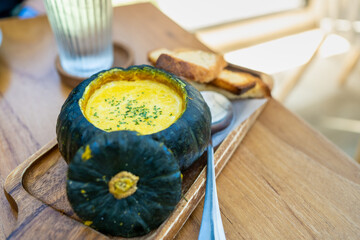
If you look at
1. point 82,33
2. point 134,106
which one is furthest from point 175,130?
point 82,33

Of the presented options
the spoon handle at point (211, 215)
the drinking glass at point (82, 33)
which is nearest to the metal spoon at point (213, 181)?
the spoon handle at point (211, 215)

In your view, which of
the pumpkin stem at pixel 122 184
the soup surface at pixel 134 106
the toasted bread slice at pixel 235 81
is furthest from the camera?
the toasted bread slice at pixel 235 81

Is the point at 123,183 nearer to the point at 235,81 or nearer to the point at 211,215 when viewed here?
the point at 211,215

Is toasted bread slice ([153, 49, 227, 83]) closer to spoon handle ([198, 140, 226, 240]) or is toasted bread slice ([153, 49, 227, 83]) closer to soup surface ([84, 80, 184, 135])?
soup surface ([84, 80, 184, 135])

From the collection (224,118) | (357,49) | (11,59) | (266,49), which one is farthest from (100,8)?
(357,49)

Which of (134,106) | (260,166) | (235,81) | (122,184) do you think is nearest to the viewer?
(122,184)

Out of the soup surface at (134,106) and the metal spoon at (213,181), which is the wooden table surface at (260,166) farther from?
the soup surface at (134,106)
